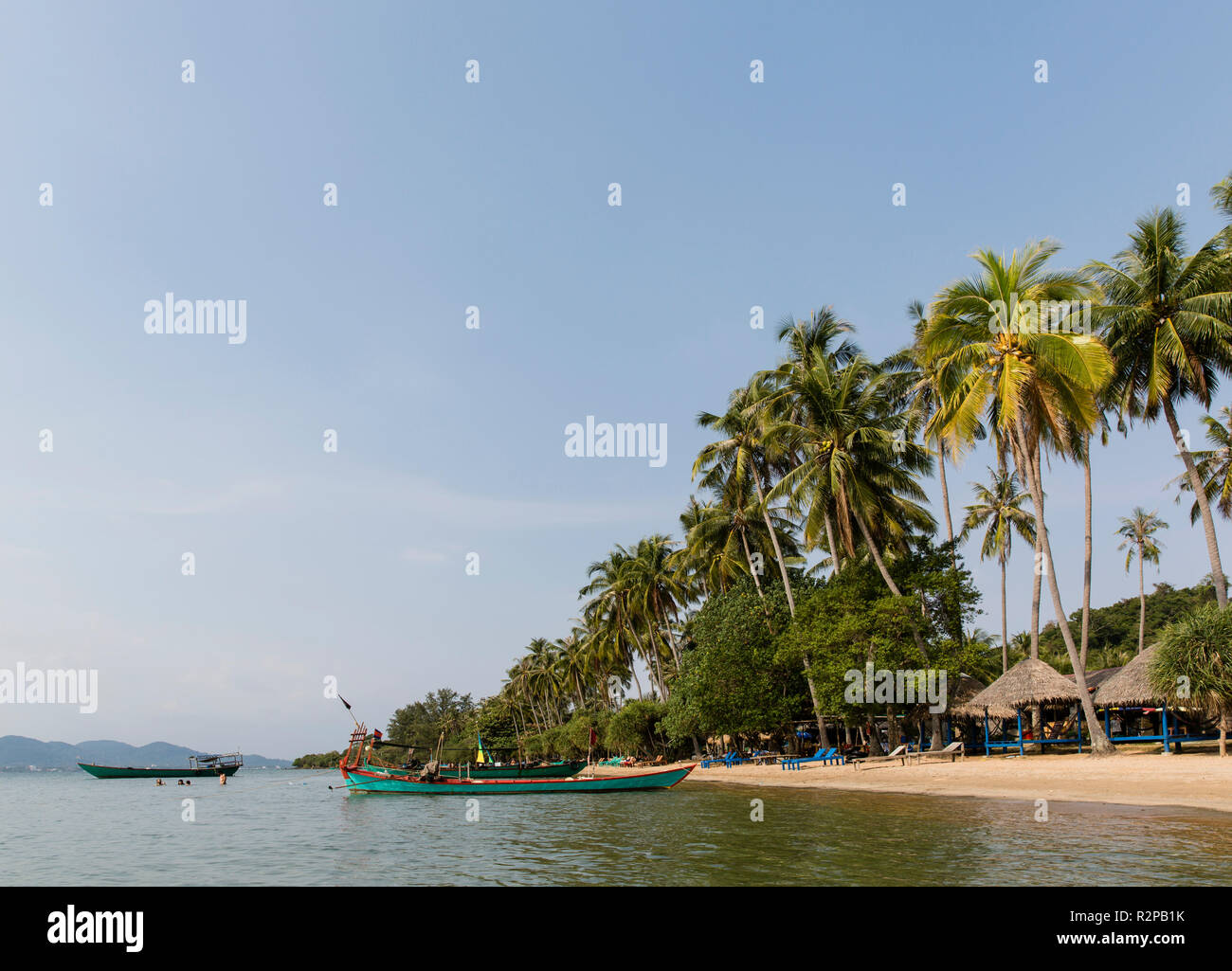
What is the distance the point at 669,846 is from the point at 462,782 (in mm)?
23606

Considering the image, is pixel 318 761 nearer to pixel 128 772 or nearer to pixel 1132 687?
pixel 128 772

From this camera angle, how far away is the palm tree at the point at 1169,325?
26797 mm

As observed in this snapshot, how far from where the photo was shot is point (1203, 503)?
2797 cm

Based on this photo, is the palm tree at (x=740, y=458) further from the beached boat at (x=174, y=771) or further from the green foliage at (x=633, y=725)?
the beached boat at (x=174, y=771)

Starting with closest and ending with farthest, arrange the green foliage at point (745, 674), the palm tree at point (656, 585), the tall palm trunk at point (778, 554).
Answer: the tall palm trunk at point (778, 554)
the green foliage at point (745, 674)
the palm tree at point (656, 585)

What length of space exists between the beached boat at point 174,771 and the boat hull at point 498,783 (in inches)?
1838

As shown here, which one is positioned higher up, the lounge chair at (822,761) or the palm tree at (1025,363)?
the palm tree at (1025,363)

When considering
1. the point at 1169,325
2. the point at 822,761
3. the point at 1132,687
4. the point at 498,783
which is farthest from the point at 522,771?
the point at 1169,325

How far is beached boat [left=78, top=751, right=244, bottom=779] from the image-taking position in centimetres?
7950

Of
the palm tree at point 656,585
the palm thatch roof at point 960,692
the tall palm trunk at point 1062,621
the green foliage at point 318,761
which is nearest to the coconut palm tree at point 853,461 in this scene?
the palm thatch roof at point 960,692
